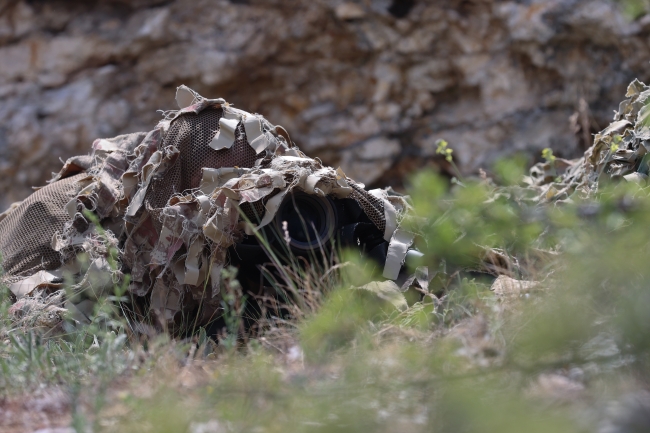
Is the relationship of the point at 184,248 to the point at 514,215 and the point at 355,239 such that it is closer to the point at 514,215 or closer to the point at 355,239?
the point at 355,239

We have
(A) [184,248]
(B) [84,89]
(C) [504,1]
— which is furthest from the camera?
(B) [84,89]

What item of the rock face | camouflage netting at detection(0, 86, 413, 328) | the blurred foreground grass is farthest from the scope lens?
the rock face

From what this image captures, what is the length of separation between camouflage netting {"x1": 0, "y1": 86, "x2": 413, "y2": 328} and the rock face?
321cm

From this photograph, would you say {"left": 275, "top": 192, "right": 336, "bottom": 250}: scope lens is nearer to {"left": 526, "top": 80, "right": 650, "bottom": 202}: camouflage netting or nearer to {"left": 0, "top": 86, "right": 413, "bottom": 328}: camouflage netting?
{"left": 0, "top": 86, "right": 413, "bottom": 328}: camouflage netting

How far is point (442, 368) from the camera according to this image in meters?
1.18

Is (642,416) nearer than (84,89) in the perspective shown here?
Yes

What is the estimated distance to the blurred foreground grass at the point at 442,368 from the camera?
1.05 metres

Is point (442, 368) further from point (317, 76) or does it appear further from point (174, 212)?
point (317, 76)

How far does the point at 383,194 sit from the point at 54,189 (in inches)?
49.5

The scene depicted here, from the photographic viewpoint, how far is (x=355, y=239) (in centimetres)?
212

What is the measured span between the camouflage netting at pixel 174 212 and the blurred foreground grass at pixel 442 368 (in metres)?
0.47

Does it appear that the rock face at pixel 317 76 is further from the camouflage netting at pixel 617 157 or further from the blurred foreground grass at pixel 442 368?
the blurred foreground grass at pixel 442 368

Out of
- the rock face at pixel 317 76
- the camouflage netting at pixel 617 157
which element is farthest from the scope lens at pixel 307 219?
the rock face at pixel 317 76

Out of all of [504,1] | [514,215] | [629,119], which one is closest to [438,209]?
[514,215]
